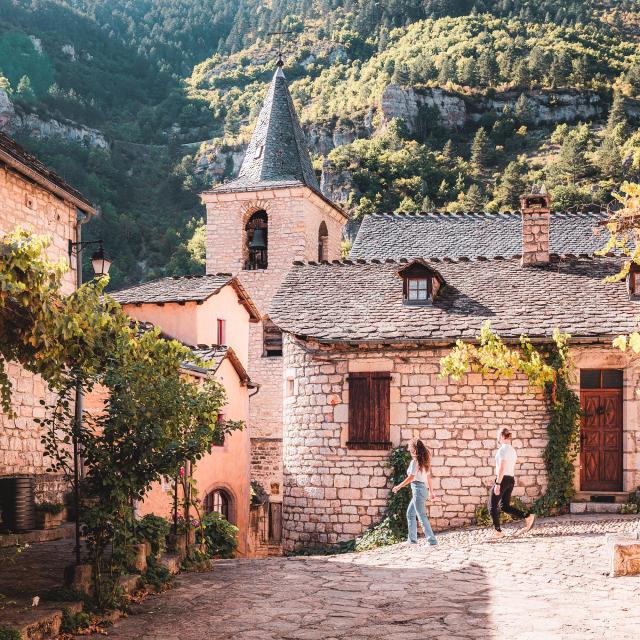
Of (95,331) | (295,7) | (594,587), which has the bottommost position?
(594,587)

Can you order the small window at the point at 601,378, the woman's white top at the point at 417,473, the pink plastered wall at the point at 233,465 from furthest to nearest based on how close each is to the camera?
the pink plastered wall at the point at 233,465 < the small window at the point at 601,378 < the woman's white top at the point at 417,473

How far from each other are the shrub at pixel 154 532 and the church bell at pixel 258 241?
20.2 metres

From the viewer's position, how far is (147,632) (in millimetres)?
7324

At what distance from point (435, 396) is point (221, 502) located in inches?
295

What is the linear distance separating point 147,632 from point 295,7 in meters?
111

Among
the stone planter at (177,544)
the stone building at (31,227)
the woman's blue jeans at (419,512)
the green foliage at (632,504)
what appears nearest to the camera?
the stone planter at (177,544)

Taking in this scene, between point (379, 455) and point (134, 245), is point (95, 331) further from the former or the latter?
point (134, 245)

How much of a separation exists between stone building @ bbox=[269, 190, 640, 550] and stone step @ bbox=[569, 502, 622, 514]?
0.04 metres

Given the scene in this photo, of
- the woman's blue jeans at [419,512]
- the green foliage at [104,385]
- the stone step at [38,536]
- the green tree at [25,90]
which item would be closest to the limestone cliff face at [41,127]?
the green tree at [25,90]

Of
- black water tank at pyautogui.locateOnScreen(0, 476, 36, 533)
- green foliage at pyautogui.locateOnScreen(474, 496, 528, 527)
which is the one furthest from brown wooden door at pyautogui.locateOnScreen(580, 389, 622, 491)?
black water tank at pyautogui.locateOnScreen(0, 476, 36, 533)

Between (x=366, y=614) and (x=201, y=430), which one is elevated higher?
(x=201, y=430)

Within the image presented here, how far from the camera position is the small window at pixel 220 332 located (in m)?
23.5

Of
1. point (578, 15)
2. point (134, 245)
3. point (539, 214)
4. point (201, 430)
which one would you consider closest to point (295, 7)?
point (578, 15)

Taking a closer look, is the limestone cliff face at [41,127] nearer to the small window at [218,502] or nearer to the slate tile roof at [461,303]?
the small window at [218,502]
